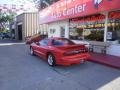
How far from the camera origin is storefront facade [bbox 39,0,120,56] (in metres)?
11.8

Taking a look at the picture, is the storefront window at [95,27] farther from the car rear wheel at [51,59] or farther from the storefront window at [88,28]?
the car rear wheel at [51,59]

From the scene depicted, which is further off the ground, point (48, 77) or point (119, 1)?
point (119, 1)

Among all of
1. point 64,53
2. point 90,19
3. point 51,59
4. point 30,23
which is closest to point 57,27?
point 90,19

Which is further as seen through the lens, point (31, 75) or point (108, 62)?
point (108, 62)

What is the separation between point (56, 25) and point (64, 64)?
40.0ft

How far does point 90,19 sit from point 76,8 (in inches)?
53.2

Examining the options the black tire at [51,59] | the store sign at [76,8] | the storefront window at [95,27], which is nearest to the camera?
the black tire at [51,59]

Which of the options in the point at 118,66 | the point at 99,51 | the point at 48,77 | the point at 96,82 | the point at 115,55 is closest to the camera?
the point at 96,82

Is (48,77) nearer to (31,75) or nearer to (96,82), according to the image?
(31,75)

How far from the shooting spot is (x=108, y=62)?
9.95 metres

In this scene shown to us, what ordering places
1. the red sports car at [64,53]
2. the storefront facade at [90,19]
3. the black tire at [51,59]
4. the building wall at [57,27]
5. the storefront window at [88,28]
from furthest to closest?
the building wall at [57,27], the storefront window at [88,28], the storefront facade at [90,19], the black tire at [51,59], the red sports car at [64,53]

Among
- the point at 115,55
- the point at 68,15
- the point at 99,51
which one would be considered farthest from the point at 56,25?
the point at 115,55

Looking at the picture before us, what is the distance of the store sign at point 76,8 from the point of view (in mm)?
11105

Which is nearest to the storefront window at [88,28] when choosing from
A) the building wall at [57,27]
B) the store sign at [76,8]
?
the building wall at [57,27]
